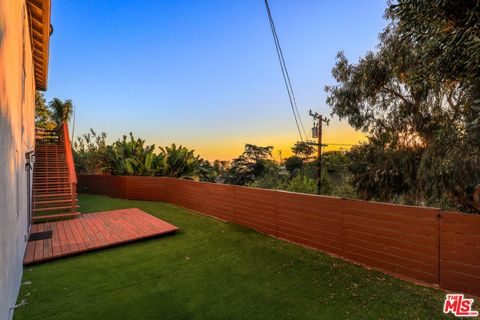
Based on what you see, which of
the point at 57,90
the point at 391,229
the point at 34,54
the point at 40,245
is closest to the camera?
the point at 391,229

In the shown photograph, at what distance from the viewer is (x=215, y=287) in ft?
10.7

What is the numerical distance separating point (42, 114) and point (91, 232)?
20726 mm

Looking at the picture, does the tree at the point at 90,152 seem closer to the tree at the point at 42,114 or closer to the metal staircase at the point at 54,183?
the metal staircase at the point at 54,183

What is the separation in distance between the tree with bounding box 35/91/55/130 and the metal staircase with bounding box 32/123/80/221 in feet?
41.4

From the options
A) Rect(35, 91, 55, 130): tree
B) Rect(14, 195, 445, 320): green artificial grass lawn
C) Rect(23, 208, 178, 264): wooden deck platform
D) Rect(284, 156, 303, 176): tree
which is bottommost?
Rect(14, 195, 445, 320): green artificial grass lawn

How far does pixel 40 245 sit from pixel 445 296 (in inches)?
253

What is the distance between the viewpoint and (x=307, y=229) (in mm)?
4691

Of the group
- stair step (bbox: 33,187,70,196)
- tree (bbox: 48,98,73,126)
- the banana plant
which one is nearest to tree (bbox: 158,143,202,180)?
the banana plant

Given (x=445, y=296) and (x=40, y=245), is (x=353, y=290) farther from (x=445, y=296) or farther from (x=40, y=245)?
(x=40, y=245)

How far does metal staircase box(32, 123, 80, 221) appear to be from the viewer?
6.96 metres

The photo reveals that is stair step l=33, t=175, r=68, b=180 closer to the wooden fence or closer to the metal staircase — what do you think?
the metal staircase

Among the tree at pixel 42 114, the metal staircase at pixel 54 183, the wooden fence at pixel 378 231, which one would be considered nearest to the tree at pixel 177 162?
the metal staircase at pixel 54 183

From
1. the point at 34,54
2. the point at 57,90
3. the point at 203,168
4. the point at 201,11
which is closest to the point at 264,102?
the point at 203,168

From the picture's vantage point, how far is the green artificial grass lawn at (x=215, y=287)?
270 centimetres
